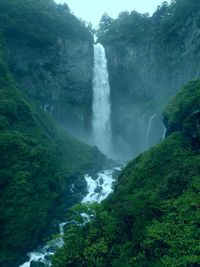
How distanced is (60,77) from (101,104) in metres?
9.40

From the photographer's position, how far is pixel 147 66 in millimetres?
63156

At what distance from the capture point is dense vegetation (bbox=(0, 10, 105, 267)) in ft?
98.0

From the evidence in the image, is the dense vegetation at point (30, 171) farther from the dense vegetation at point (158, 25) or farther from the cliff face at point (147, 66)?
the dense vegetation at point (158, 25)

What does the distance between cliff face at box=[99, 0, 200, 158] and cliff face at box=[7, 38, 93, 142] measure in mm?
5667

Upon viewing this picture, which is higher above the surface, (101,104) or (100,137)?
(101,104)

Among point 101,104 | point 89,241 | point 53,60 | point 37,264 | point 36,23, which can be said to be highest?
point 36,23

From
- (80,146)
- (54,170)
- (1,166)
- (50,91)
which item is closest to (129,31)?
(50,91)

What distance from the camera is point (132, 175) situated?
28.7 meters

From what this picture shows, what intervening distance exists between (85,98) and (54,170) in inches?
1008

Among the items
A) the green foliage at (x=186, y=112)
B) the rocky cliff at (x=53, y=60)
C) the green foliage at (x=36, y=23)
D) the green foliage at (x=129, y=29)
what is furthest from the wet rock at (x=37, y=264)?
the green foliage at (x=129, y=29)

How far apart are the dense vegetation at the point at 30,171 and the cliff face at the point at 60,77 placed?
4.31m

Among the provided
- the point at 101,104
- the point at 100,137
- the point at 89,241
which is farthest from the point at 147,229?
the point at 101,104

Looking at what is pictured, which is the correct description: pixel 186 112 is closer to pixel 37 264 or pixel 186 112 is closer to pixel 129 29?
pixel 37 264

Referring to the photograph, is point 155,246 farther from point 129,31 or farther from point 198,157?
point 129,31
